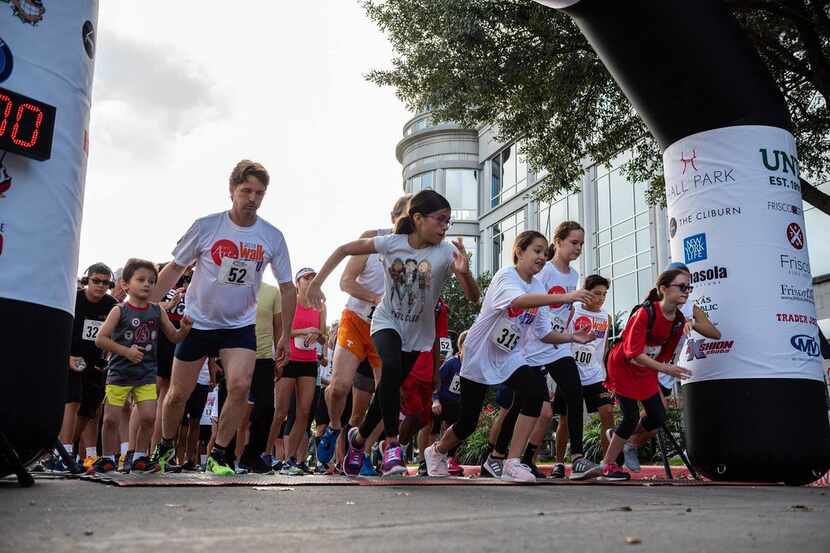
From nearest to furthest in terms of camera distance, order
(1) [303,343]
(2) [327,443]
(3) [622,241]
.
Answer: (2) [327,443] → (1) [303,343] → (3) [622,241]

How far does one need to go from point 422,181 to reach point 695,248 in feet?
129

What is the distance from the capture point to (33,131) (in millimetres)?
4398

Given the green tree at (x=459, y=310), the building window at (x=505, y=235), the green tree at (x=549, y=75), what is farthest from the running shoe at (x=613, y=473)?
the building window at (x=505, y=235)

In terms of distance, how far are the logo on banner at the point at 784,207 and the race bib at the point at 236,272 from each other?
13.9 feet

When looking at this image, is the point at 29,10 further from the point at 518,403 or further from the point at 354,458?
the point at 518,403

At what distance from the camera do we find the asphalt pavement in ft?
7.37

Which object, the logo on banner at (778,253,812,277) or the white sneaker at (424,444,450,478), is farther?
the white sneaker at (424,444,450,478)

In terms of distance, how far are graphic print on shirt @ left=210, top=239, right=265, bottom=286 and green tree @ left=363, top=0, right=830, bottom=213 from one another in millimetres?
6851

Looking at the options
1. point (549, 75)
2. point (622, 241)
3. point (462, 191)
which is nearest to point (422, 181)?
point (462, 191)

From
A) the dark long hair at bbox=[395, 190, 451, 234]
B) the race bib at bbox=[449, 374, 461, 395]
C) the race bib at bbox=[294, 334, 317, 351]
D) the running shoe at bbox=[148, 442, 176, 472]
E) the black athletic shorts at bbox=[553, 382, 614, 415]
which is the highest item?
the dark long hair at bbox=[395, 190, 451, 234]

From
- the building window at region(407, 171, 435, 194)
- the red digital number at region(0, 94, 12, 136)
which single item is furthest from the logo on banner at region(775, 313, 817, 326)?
the building window at region(407, 171, 435, 194)

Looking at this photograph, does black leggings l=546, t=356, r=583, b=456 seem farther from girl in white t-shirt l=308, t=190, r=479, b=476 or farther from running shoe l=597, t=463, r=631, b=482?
girl in white t-shirt l=308, t=190, r=479, b=476

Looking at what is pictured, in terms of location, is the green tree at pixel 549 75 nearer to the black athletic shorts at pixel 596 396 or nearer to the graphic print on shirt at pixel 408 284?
the black athletic shorts at pixel 596 396

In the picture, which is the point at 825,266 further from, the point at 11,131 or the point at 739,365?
the point at 11,131
